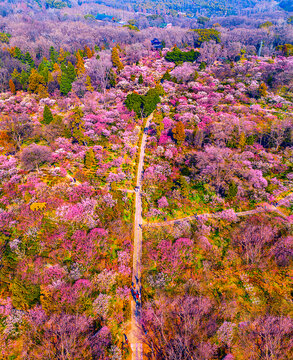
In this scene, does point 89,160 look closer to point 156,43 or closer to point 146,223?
point 146,223

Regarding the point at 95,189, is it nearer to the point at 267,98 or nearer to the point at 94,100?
the point at 94,100

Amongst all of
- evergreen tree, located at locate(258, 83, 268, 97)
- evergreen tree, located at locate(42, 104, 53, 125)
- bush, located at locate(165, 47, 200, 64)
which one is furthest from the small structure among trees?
evergreen tree, located at locate(42, 104, 53, 125)

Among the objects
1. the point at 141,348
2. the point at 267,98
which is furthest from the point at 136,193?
the point at 267,98

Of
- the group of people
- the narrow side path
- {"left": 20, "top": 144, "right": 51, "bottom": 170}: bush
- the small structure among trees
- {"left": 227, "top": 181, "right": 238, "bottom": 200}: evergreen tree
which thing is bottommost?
the group of people

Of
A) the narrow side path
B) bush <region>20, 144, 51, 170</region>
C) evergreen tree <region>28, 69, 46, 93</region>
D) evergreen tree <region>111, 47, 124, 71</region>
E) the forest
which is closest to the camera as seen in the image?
the forest

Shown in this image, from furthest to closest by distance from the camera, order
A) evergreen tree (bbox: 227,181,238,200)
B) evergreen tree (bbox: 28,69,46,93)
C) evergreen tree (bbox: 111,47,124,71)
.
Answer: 1. evergreen tree (bbox: 111,47,124,71)
2. evergreen tree (bbox: 28,69,46,93)
3. evergreen tree (bbox: 227,181,238,200)

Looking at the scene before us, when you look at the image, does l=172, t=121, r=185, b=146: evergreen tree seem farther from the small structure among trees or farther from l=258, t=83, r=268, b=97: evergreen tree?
the small structure among trees

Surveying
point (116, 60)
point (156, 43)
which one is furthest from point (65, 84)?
point (156, 43)

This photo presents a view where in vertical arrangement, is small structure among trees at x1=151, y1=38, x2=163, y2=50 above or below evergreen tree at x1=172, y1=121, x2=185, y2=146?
above

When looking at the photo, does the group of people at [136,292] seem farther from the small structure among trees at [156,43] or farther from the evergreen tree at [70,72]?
the small structure among trees at [156,43]
